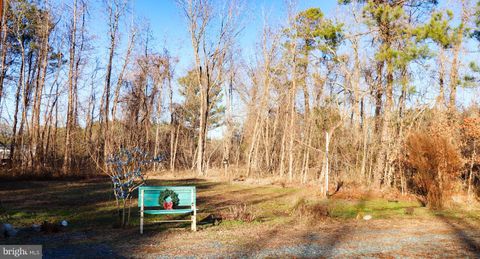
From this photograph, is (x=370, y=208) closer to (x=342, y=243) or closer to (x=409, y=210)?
(x=409, y=210)

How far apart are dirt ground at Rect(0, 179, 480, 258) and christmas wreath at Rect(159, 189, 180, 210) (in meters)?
0.48

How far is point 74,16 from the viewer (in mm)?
23734

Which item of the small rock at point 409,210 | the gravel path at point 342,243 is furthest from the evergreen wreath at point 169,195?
the small rock at point 409,210

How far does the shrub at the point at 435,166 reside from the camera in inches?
418

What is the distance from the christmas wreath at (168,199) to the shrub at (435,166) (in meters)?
7.40

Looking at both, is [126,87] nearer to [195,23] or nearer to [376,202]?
[195,23]

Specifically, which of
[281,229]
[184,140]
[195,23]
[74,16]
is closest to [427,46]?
[281,229]

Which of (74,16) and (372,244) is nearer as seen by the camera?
(372,244)

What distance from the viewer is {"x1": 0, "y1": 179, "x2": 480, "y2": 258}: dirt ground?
17.5 feet

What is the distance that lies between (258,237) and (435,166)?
6769 mm

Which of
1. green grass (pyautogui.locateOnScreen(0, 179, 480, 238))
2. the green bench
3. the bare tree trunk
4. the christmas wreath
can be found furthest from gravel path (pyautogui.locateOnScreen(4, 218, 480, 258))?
the bare tree trunk

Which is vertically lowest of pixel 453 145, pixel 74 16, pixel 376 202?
pixel 376 202

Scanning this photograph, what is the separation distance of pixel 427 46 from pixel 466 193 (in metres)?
4.93

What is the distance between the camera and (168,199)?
7.13 meters
